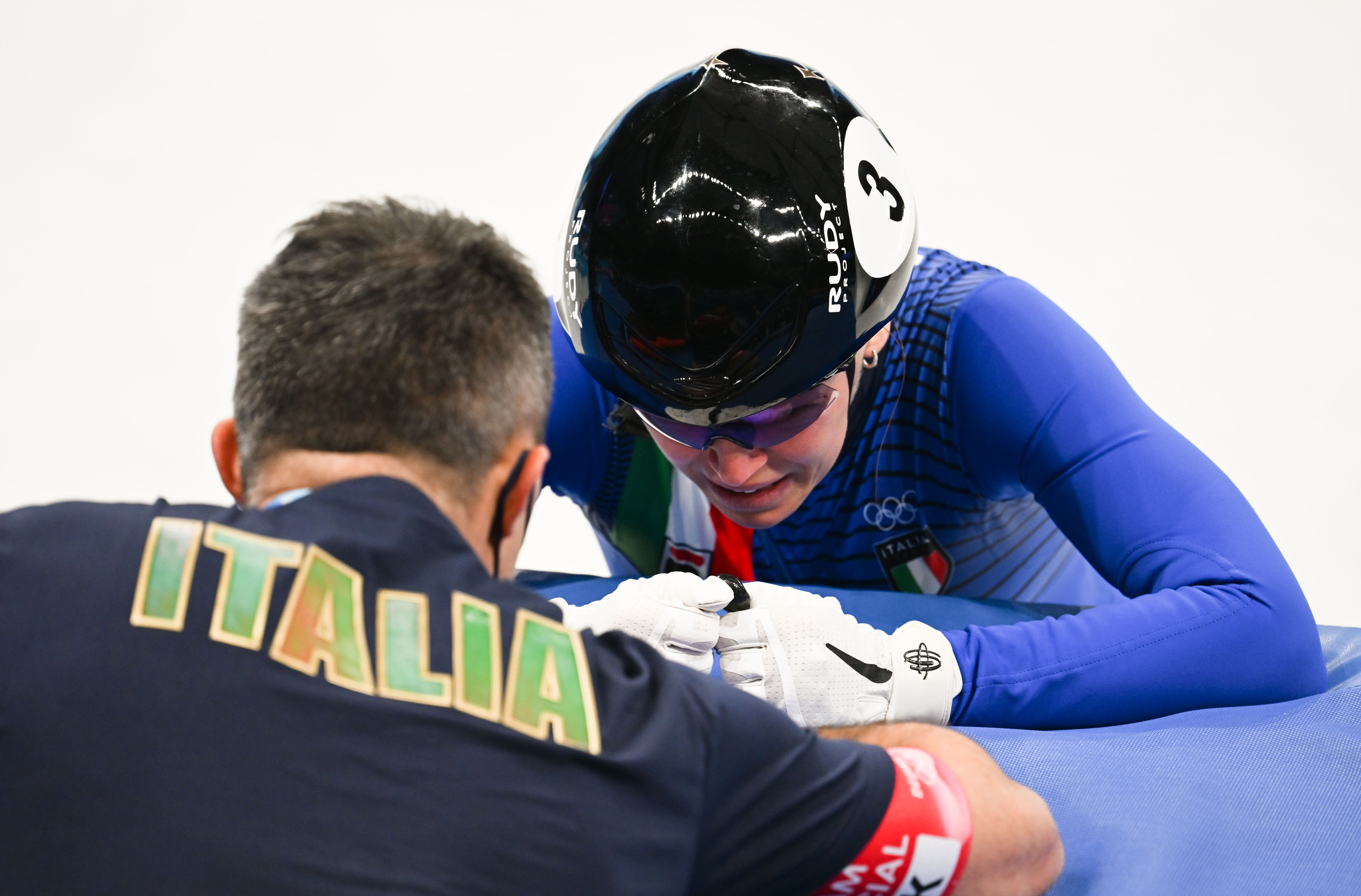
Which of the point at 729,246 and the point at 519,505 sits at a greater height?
the point at 729,246

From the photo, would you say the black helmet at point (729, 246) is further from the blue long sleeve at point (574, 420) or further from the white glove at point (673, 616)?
the blue long sleeve at point (574, 420)

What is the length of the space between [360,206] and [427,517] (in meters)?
0.36

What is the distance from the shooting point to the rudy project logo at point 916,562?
238cm

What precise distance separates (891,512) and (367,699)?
152 cm

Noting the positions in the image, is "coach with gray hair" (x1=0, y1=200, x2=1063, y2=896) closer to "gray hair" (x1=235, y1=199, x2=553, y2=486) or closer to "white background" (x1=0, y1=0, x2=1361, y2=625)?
"gray hair" (x1=235, y1=199, x2=553, y2=486)

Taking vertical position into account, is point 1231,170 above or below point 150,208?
above

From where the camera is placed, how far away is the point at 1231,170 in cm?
484

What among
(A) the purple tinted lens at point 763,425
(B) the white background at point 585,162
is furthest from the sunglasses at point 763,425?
(B) the white background at point 585,162

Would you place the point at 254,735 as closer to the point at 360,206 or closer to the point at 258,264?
the point at 360,206

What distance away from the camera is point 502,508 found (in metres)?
1.19

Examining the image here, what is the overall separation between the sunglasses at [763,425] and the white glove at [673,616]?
25 centimetres

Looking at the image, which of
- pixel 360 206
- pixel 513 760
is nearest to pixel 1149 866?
pixel 513 760

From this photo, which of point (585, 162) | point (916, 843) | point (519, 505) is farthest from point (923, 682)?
point (585, 162)

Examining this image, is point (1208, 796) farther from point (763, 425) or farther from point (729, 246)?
point (729, 246)
